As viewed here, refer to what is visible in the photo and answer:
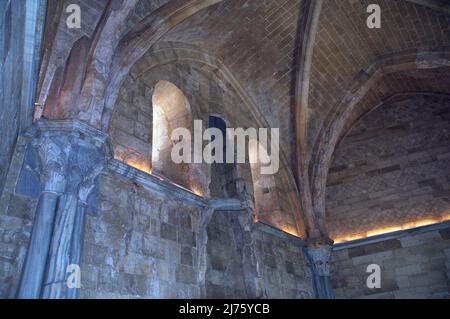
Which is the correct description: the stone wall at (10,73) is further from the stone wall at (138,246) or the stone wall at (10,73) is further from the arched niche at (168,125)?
the arched niche at (168,125)

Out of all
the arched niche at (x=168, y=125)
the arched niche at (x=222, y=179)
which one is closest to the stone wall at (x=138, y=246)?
the arched niche at (x=168, y=125)

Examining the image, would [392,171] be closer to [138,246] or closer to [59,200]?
[138,246]

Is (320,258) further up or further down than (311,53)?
further down

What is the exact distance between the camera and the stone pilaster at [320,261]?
8789 millimetres

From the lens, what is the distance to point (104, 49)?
539 centimetres

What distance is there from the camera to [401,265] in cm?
906

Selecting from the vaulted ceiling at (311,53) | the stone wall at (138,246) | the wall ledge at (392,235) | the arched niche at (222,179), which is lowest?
the stone wall at (138,246)

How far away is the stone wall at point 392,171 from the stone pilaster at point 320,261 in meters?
1.37

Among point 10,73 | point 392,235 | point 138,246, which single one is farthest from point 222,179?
point 392,235

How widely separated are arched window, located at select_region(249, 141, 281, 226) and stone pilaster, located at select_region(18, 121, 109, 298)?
499 cm

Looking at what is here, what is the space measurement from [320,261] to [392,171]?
322 centimetres

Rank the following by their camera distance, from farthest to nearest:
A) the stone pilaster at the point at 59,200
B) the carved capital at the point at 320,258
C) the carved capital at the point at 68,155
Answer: the carved capital at the point at 320,258 < the carved capital at the point at 68,155 < the stone pilaster at the point at 59,200

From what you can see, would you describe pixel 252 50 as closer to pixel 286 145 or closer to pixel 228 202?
pixel 286 145

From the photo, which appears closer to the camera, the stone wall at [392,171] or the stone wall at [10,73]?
the stone wall at [10,73]
